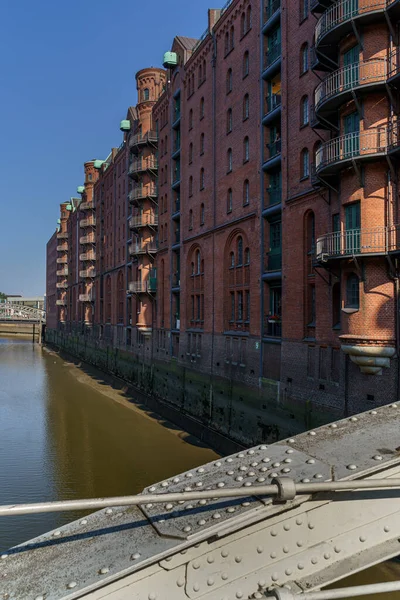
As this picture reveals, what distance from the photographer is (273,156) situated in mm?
20469

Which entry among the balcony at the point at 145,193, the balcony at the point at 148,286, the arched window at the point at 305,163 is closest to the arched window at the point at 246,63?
the arched window at the point at 305,163

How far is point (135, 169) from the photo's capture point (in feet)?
126

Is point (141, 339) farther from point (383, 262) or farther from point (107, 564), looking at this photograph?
point (107, 564)

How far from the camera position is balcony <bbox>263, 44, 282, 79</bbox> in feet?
65.6

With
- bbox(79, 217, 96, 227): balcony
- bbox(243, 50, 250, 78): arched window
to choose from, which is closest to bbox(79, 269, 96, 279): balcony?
bbox(79, 217, 96, 227): balcony

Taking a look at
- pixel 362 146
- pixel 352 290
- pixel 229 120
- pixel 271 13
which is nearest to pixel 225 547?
pixel 352 290

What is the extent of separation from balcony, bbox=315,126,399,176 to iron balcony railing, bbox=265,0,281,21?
385 inches

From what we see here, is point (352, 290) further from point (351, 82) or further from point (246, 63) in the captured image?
point (246, 63)

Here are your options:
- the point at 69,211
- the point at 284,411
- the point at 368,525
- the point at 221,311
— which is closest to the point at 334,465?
the point at 368,525

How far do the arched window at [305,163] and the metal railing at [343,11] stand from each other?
13.5ft

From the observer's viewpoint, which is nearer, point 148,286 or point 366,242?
point 366,242

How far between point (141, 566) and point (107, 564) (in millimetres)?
249

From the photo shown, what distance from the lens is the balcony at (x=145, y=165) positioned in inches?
1473

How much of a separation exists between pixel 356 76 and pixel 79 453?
17396mm
